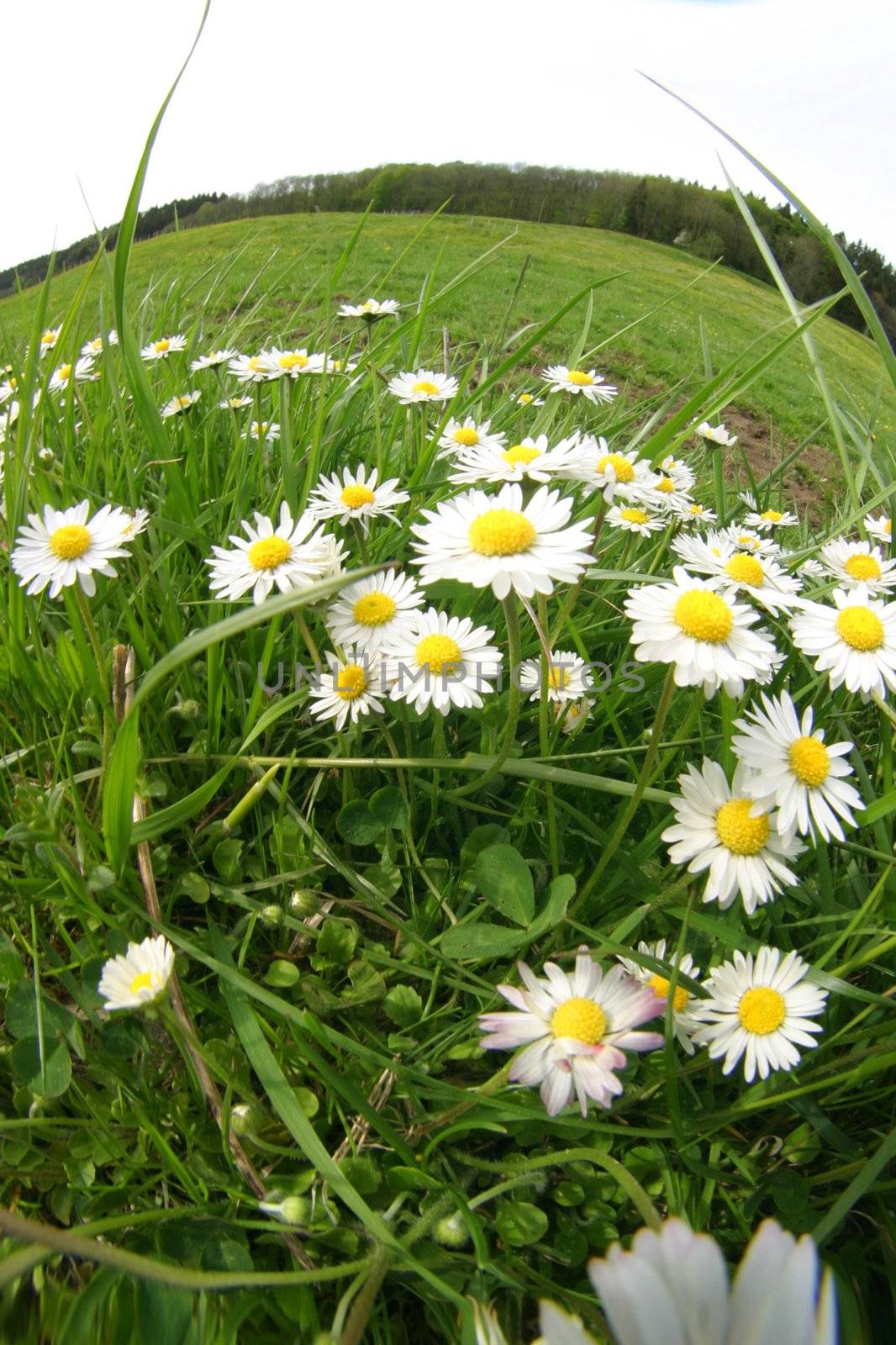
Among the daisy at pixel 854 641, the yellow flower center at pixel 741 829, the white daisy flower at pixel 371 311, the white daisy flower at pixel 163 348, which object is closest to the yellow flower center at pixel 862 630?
the daisy at pixel 854 641

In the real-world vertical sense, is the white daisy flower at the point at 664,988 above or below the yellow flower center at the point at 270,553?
below

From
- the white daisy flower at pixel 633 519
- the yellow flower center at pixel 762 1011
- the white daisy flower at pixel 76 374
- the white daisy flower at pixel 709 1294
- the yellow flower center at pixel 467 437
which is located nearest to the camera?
the white daisy flower at pixel 709 1294

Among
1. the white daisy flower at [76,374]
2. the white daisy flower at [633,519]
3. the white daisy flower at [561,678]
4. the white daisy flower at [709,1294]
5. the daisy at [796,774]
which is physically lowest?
the white daisy flower at [709,1294]

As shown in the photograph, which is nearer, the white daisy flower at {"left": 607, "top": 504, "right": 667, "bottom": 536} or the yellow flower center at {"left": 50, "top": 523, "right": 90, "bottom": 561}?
the yellow flower center at {"left": 50, "top": 523, "right": 90, "bottom": 561}

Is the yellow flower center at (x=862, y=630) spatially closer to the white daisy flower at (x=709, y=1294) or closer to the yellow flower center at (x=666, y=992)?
the yellow flower center at (x=666, y=992)

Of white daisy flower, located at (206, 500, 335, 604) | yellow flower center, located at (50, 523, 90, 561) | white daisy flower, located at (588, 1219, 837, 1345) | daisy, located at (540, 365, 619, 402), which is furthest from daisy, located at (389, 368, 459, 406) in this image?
white daisy flower, located at (588, 1219, 837, 1345)

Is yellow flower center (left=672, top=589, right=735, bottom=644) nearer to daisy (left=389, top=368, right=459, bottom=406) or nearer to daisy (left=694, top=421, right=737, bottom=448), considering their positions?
daisy (left=389, top=368, right=459, bottom=406)

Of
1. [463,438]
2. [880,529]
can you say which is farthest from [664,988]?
[880,529]
